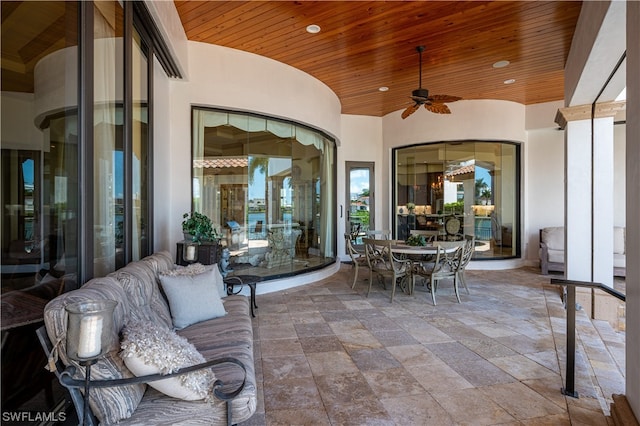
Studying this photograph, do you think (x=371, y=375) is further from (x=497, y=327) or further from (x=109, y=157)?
(x=109, y=157)

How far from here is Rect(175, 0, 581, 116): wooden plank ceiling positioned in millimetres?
3590

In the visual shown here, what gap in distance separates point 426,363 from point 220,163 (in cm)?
365

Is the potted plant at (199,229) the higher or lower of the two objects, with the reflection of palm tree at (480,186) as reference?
lower

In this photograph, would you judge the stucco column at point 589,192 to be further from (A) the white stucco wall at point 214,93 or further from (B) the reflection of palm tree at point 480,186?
(A) the white stucco wall at point 214,93

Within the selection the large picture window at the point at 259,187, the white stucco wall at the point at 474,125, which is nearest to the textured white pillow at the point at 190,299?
the large picture window at the point at 259,187

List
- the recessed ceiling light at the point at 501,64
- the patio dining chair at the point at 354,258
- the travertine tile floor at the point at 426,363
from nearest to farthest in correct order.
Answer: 1. the travertine tile floor at the point at 426,363
2. the recessed ceiling light at the point at 501,64
3. the patio dining chair at the point at 354,258

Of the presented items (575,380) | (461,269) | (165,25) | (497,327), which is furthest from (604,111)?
(165,25)

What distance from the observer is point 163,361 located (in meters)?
1.42

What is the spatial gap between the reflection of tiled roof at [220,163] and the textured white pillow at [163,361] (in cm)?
338

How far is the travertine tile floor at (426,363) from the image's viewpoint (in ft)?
6.93

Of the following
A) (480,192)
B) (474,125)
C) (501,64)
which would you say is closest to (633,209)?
(501,64)

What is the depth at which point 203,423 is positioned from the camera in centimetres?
146

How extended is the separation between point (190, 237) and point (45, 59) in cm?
267

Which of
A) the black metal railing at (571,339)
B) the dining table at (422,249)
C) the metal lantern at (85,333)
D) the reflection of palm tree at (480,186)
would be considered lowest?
the black metal railing at (571,339)
